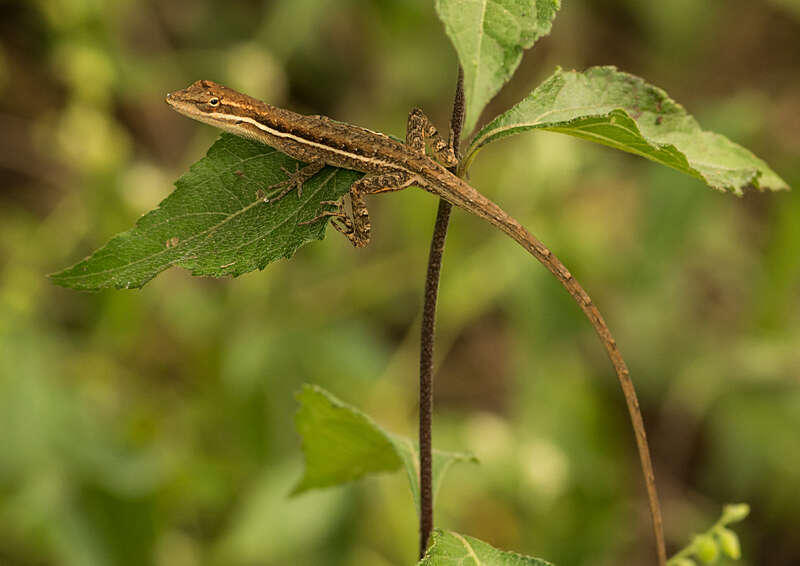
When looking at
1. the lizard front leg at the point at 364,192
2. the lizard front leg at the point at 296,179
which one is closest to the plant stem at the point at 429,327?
the lizard front leg at the point at 296,179

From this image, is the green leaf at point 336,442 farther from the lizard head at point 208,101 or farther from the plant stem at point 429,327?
the lizard head at point 208,101

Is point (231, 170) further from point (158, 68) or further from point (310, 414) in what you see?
point (158, 68)

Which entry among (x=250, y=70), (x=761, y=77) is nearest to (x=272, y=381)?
(x=250, y=70)

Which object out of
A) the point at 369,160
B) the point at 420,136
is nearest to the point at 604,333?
the point at 369,160

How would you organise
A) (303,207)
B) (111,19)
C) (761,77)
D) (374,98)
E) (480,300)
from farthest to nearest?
(761,77)
(374,98)
(111,19)
(480,300)
(303,207)

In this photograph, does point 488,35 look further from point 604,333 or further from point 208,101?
point 208,101

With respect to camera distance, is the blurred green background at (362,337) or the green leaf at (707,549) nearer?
the green leaf at (707,549)

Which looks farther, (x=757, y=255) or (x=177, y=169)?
(x=177, y=169)
